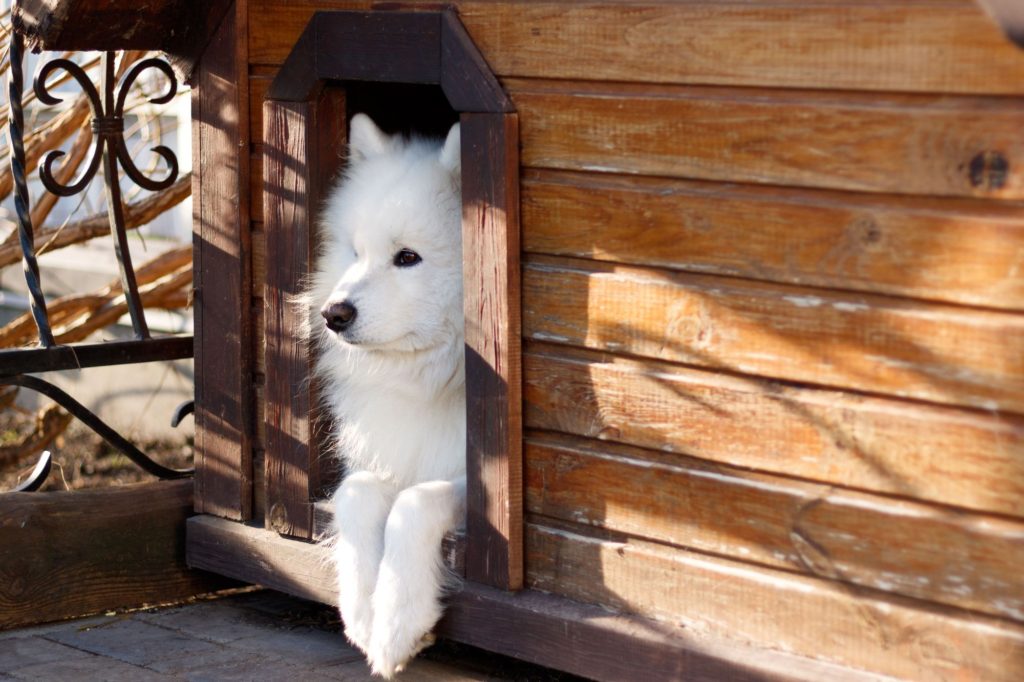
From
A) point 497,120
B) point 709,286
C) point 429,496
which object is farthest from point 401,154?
point 709,286

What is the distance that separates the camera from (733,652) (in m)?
2.66

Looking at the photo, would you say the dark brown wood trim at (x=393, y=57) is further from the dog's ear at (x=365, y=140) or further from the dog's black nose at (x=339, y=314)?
the dog's black nose at (x=339, y=314)

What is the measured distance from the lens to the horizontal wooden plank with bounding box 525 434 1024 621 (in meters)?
2.34

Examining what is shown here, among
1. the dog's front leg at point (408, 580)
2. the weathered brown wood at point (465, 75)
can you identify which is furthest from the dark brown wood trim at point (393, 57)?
Result: the dog's front leg at point (408, 580)

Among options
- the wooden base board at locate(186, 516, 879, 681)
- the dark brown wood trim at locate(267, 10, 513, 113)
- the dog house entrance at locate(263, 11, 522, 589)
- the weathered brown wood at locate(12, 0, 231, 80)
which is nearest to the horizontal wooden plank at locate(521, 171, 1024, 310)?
the dog house entrance at locate(263, 11, 522, 589)

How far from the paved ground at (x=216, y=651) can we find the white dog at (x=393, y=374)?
200 millimetres

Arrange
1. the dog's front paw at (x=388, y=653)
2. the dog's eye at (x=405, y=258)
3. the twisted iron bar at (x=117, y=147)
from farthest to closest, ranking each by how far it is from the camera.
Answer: the twisted iron bar at (x=117, y=147), the dog's eye at (x=405, y=258), the dog's front paw at (x=388, y=653)

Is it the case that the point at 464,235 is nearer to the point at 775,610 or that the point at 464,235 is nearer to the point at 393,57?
the point at 393,57

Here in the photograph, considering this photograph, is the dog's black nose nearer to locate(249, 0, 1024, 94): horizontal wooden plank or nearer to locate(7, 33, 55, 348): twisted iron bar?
→ locate(249, 0, 1024, 94): horizontal wooden plank

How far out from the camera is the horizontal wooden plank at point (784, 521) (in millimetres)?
2342

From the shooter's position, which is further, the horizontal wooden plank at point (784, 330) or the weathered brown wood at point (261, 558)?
the weathered brown wood at point (261, 558)

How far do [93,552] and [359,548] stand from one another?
3.34ft

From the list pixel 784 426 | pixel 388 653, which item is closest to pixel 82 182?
pixel 388 653

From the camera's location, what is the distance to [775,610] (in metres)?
2.63
